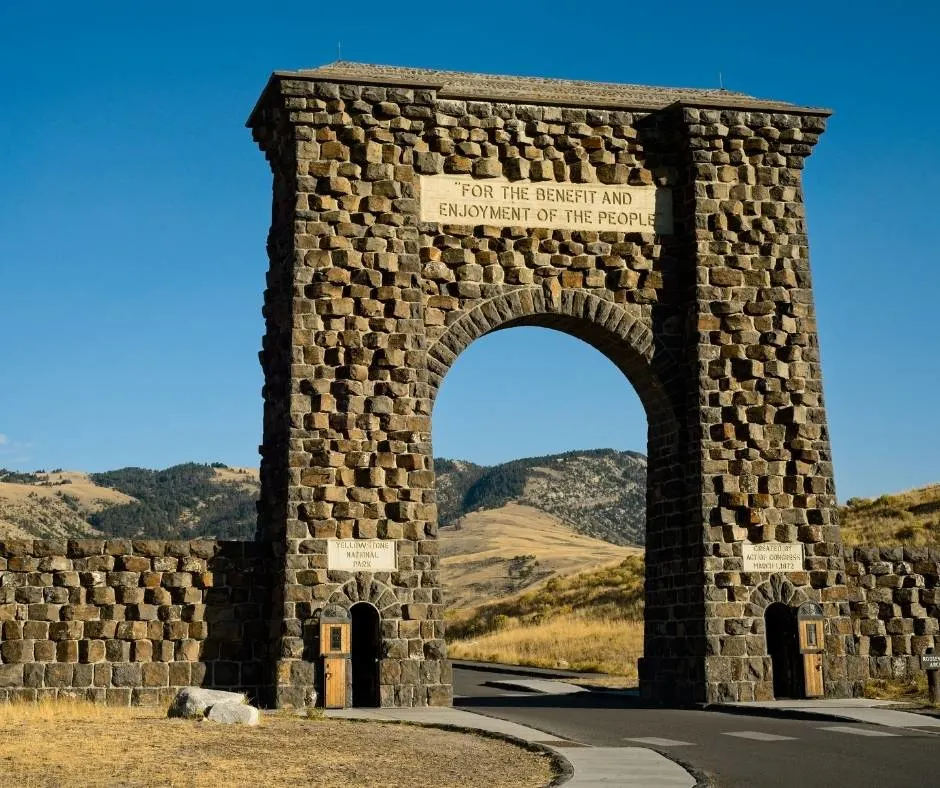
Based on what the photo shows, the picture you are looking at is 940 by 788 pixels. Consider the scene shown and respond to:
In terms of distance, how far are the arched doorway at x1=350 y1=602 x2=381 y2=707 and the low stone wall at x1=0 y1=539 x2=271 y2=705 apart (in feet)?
4.64

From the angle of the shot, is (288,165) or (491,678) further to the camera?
(491,678)

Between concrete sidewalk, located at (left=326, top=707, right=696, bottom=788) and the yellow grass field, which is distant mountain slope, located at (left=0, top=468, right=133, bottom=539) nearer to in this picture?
the yellow grass field

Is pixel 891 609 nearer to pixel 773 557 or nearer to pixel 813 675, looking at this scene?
pixel 813 675

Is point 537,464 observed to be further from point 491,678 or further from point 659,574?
point 659,574

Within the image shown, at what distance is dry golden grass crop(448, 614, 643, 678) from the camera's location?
36844 millimetres

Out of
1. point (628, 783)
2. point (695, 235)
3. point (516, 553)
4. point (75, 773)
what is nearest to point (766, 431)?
point (695, 235)

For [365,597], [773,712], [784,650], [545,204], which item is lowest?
[773,712]

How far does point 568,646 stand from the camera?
40719mm

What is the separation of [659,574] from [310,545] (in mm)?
6661

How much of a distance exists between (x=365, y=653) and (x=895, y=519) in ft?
96.9

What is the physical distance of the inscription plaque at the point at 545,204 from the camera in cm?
2295

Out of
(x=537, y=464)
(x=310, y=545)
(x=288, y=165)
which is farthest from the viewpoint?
(x=537, y=464)

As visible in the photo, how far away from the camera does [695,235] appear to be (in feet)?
76.6

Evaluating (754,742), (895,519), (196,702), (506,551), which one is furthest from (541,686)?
(506,551)
